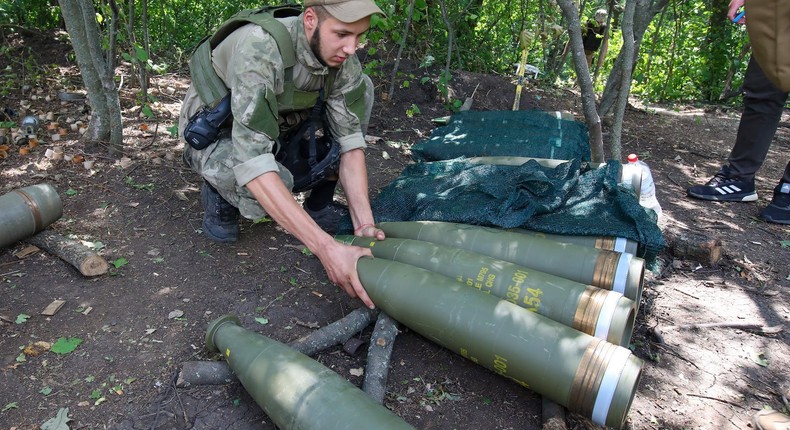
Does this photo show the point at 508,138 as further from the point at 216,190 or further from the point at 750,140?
the point at 216,190

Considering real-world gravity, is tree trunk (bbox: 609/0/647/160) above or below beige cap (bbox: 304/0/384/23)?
below

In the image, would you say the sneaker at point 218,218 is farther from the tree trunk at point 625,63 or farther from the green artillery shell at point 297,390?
the tree trunk at point 625,63

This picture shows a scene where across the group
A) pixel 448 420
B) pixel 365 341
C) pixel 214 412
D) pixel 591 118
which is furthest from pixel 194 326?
pixel 591 118

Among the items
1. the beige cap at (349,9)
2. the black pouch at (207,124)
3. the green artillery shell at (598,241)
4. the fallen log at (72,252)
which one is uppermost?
the beige cap at (349,9)

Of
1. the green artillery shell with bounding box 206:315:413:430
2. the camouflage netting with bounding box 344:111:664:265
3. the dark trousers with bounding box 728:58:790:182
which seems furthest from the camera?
the dark trousers with bounding box 728:58:790:182

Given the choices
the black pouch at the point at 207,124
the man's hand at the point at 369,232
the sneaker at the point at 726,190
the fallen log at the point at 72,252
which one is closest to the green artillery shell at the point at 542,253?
the man's hand at the point at 369,232

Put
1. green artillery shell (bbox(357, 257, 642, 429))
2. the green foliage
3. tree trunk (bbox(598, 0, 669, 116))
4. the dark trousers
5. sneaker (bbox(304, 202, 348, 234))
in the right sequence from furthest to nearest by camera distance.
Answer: the green foliage, tree trunk (bbox(598, 0, 669, 116)), the dark trousers, sneaker (bbox(304, 202, 348, 234)), green artillery shell (bbox(357, 257, 642, 429))

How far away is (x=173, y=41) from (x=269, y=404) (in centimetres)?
604

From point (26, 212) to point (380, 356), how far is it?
2.01 m

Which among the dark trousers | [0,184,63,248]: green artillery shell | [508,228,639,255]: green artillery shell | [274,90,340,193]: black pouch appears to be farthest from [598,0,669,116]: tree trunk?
[0,184,63,248]: green artillery shell

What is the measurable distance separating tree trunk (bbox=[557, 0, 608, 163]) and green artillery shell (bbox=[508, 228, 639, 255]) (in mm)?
1318

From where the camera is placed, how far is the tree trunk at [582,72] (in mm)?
3492

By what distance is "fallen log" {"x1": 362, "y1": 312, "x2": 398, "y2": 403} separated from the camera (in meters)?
2.04

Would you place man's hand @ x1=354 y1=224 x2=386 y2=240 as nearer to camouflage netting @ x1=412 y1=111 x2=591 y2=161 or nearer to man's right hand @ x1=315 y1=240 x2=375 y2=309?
man's right hand @ x1=315 y1=240 x2=375 y2=309
